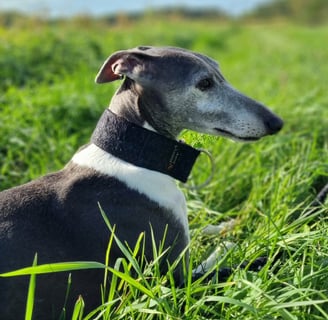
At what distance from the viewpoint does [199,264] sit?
8.67 feet

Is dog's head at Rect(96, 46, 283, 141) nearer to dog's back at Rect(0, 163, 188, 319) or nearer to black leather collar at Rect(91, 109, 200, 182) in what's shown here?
black leather collar at Rect(91, 109, 200, 182)

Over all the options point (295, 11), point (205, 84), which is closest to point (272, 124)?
point (205, 84)

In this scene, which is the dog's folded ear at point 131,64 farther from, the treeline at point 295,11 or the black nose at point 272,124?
the treeline at point 295,11

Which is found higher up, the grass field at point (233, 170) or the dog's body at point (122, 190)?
the dog's body at point (122, 190)

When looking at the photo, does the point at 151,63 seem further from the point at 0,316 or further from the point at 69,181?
the point at 0,316

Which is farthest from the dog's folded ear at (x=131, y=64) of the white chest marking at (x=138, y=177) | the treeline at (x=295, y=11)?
the treeline at (x=295, y=11)

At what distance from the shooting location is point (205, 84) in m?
2.58

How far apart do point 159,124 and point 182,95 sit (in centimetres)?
16

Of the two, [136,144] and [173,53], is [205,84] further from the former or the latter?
[136,144]

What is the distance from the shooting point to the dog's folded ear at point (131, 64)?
2465 mm

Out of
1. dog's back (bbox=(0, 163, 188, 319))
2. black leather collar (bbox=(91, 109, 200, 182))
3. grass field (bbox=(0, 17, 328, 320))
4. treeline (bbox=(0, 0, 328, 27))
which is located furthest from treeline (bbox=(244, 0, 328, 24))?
dog's back (bbox=(0, 163, 188, 319))

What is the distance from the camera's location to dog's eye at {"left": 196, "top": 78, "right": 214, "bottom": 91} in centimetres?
256

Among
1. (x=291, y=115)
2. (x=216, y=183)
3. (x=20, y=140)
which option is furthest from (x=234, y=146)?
(x=20, y=140)

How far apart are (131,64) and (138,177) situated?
477mm
